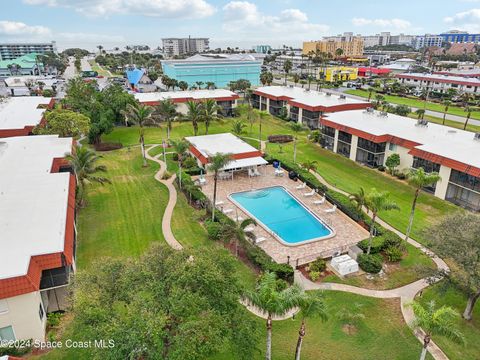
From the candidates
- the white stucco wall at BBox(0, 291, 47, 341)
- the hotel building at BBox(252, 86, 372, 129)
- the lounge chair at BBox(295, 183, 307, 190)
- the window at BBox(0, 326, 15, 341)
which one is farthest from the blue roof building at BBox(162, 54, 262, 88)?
the window at BBox(0, 326, 15, 341)

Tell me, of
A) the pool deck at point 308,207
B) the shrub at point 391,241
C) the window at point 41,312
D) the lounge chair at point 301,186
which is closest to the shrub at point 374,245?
the shrub at point 391,241

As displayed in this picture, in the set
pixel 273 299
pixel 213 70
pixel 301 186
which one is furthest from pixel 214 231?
pixel 213 70

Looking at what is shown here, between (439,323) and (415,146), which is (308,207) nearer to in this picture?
(415,146)

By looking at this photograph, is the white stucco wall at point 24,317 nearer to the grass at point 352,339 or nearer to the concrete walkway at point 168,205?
the grass at point 352,339

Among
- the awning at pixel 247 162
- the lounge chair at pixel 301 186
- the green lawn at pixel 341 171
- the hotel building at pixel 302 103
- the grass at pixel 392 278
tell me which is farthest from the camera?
the hotel building at pixel 302 103

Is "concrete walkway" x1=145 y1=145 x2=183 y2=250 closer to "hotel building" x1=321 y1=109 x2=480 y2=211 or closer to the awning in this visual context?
the awning

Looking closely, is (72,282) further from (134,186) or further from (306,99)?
(306,99)
